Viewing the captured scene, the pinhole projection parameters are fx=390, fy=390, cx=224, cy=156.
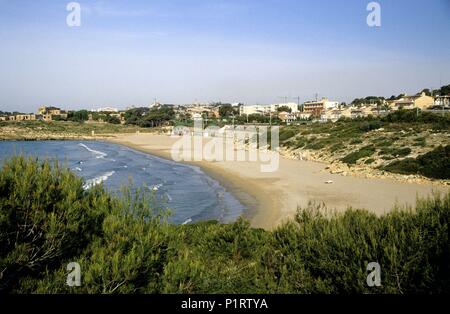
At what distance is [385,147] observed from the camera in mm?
39719

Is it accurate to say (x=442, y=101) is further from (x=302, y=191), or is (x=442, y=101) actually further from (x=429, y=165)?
(x=302, y=191)

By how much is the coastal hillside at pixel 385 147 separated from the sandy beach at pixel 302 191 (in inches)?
94.1

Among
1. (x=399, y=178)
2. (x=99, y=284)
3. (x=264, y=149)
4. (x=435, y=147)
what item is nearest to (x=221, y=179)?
(x=399, y=178)

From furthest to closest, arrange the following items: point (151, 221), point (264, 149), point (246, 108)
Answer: point (246, 108) < point (264, 149) < point (151, 221)

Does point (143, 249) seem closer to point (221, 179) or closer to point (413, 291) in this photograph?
point (413, 291)

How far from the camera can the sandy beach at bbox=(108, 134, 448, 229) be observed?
72.7 feet

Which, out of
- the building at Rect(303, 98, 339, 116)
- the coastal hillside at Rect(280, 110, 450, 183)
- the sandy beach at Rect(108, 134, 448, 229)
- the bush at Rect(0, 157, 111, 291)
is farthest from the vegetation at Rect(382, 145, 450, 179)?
the building at Rect(303, 98, 339, 116)

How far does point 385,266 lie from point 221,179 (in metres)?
30.3

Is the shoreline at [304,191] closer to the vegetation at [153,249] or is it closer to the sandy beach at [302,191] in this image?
the sandy beach at [302,191]

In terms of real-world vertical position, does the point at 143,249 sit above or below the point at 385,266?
above

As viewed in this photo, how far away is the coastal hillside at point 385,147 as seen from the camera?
101 feet

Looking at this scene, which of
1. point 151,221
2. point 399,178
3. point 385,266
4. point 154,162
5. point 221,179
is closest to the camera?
point 385,266

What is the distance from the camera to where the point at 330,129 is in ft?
204

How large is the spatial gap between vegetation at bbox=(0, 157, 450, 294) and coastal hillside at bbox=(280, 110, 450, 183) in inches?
910
